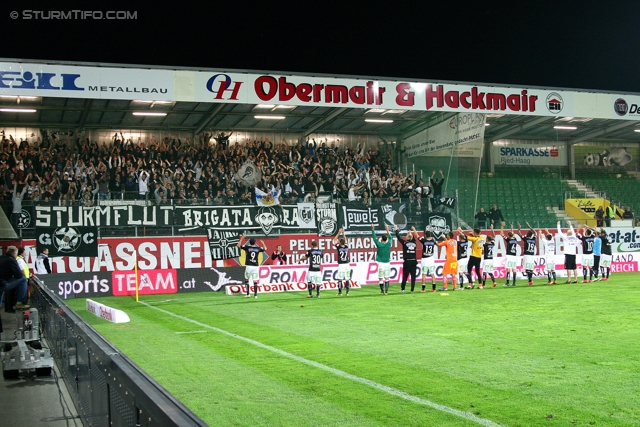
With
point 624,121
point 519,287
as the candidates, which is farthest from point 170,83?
point 624,121

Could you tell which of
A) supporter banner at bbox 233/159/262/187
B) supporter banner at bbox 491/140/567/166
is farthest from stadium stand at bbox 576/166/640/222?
supporter banner at bbox 233/159/262/187

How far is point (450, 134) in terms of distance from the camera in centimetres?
3416

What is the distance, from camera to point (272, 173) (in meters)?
33.6

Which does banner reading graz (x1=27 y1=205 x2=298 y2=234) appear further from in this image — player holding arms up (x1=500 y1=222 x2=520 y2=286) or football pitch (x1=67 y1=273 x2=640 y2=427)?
player holding arms up (x1=500 y1=222 x2=520 y2=286)

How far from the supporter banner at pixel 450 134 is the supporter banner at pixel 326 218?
309 inches

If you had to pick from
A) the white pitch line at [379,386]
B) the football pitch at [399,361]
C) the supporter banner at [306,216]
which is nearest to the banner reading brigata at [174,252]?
the supporter banner at [306,216]

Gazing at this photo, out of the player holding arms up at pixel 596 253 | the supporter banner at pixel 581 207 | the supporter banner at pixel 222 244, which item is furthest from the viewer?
the supporter banner at pixel 581 207

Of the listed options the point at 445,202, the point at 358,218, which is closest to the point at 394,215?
the point at 358,218

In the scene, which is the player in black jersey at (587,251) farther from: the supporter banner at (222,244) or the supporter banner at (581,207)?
the supporter banner at (222,244)

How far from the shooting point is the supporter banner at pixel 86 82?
89.2 feet

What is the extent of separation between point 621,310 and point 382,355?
8.56 meters

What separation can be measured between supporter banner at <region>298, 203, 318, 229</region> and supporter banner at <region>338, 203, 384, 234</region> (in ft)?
4.00

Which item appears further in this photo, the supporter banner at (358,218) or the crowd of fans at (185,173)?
the supporter banner at (358,218)

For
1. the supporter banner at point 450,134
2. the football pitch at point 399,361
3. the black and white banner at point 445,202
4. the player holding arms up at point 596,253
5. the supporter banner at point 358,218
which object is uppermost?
the supporter banner at point 450,134
